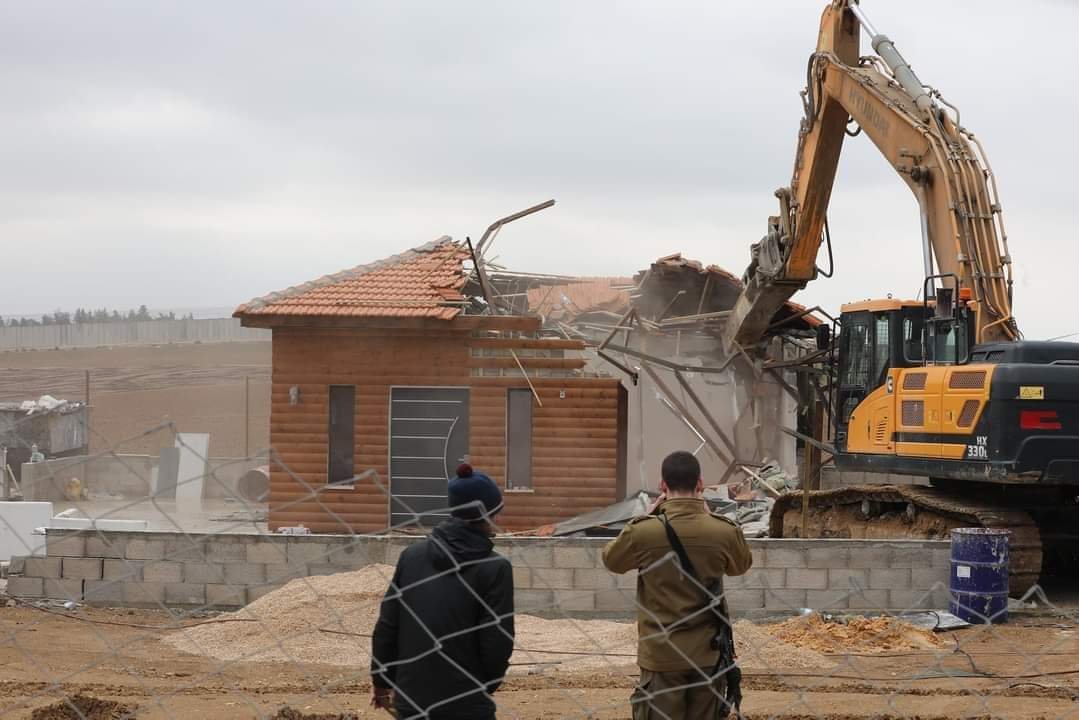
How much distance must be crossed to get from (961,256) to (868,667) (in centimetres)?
456

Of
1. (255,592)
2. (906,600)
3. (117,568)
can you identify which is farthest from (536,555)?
(117,568)

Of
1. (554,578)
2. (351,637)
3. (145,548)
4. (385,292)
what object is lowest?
(351,637)

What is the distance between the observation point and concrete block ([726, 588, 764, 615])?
11.7 m

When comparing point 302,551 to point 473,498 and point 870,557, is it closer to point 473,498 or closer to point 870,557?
point 870,557

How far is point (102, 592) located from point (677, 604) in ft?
28.3

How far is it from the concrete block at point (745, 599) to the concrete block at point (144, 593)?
537 centimetres

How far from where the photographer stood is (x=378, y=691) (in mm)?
4820

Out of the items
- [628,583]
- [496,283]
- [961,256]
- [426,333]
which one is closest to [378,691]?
[628,583]

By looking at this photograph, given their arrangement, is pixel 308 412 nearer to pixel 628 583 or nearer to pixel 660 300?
pixel 660 300

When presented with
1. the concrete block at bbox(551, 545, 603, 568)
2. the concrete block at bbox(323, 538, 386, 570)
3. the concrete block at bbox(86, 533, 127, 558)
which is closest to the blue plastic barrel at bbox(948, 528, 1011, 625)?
the concrete block at bbox(551, 545, 603, 568)

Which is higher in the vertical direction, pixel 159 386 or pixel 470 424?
pixel 470 424

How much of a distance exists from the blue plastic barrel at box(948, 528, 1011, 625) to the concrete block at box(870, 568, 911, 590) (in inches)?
29.9

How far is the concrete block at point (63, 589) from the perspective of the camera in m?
12.3

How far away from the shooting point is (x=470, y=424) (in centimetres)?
2025
